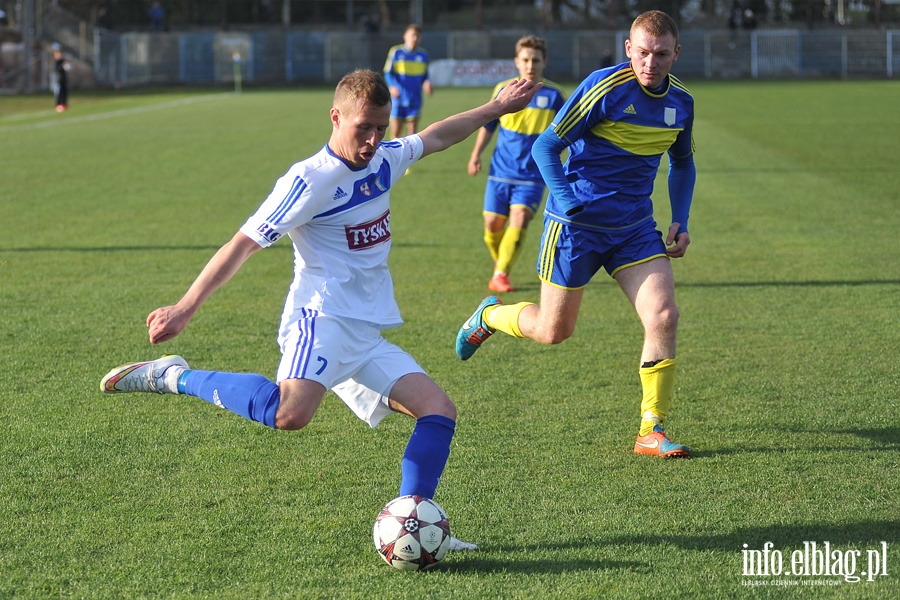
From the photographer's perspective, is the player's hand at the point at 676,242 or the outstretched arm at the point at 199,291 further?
the player's hand at the point at 676,242

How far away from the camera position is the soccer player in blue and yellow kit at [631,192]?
5121mm

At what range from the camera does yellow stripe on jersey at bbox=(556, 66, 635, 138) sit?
17.1 ft

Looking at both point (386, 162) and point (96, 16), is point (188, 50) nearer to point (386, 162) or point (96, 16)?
point (96, 16)

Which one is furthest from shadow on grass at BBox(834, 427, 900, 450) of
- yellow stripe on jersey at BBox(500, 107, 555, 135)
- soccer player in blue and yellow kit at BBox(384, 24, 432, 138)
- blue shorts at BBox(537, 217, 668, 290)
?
soccer player in blue and yellow kit at BBox(384, 24, 432, 138)

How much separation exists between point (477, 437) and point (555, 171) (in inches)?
53.8

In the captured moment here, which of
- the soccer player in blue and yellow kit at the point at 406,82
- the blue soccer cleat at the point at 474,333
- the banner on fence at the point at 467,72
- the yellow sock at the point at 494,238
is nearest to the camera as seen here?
the blue soccer cleat at the point at 474,333

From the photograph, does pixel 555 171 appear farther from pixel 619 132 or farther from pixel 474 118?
pixel 474 118

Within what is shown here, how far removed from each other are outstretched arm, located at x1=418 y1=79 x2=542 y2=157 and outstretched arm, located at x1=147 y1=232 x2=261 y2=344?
1034 millimetres

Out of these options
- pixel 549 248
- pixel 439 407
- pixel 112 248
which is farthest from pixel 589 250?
pixel 112 248

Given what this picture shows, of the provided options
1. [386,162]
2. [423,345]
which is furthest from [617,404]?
[386,162]

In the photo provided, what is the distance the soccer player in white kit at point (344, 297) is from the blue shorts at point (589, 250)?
1.31 meters

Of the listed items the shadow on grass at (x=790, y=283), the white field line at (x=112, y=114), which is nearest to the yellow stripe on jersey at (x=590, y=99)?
the shadow on grass at (x=790, y=283)

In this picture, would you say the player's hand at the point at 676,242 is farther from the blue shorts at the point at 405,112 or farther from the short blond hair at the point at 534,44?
the blue shorts at the point at 405,112

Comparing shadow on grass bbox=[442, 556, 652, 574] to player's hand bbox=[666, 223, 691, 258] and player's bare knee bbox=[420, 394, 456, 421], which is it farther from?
player's hand bbox=[666, 223, 691, 258]
